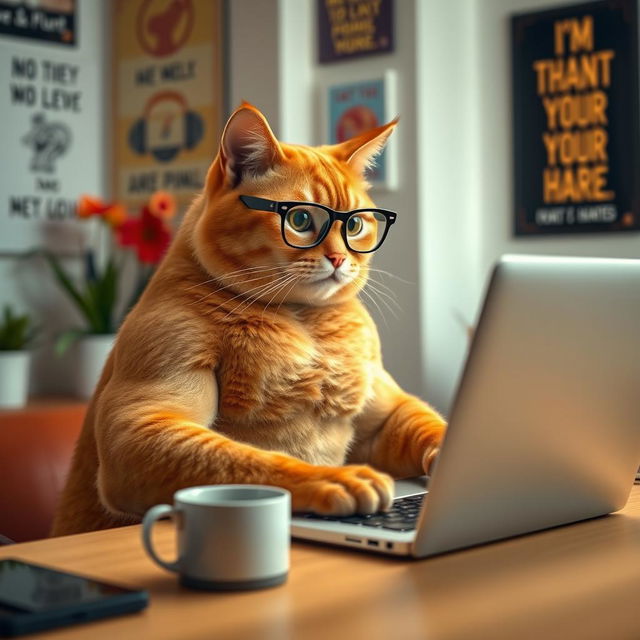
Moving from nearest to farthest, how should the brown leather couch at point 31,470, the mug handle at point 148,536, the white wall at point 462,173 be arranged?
the mug handle at point 148,536, the brown leather couch at point 31,470, the white wall at point 462,173

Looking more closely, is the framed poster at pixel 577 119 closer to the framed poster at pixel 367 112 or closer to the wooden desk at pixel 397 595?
the framed poster at pixel 367 112

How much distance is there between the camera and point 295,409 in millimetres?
1077

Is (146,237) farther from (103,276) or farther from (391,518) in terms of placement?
(391,518)

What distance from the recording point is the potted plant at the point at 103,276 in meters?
2.82

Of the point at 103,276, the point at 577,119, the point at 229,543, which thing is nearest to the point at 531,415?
the point at 229,543

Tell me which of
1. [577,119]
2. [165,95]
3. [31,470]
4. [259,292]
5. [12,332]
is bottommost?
[31,470]

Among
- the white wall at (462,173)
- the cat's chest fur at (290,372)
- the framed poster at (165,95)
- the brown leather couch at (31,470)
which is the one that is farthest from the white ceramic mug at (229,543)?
the framed poster at (165,95)

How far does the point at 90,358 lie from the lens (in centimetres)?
281

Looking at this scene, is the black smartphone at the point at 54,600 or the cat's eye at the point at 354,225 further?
the cat's eye at the point at 354,225

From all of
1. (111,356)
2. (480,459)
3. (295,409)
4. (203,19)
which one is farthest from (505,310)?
(203,19)

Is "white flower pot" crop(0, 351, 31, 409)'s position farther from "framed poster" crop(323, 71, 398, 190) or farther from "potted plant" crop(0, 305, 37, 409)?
"framed poster" crop(323, 71, 398, 190)

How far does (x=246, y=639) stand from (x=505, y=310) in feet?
0.98

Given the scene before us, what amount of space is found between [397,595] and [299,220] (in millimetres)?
467

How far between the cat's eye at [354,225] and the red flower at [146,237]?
1.82m
